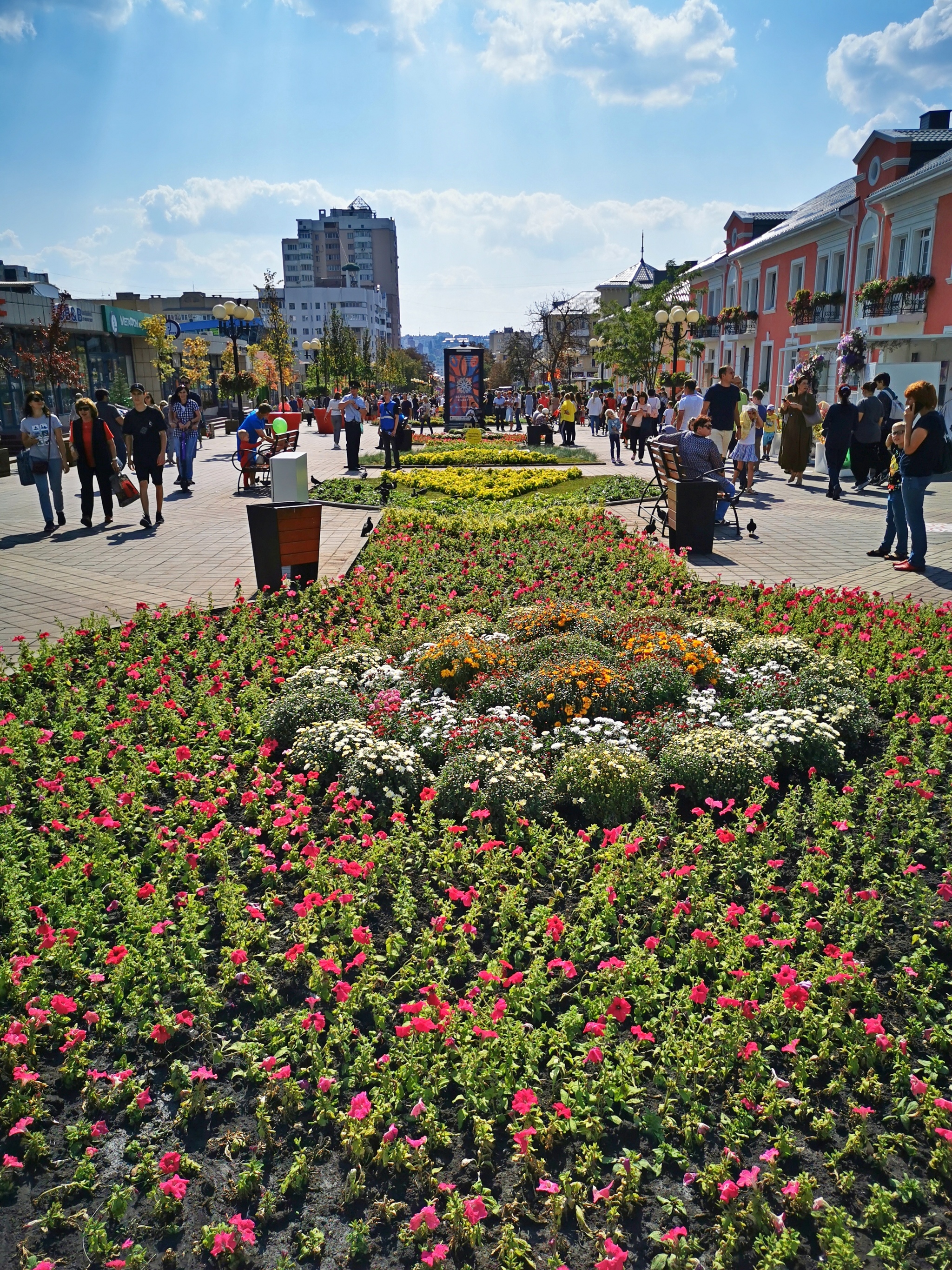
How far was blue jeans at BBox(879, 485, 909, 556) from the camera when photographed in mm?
9773

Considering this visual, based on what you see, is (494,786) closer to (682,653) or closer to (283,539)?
(682,653)

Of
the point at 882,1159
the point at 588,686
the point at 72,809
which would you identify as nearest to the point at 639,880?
Answer: the point at 882,1159

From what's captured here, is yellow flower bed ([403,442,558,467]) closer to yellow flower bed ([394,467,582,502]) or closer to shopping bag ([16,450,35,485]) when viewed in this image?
yellow flower bed ([394,467,582,502])

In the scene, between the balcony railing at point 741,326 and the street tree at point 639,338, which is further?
the street tree at point 639,338

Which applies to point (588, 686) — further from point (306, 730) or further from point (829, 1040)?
point (829, 1040)

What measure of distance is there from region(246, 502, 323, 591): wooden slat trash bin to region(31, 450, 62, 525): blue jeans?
4.89 meters

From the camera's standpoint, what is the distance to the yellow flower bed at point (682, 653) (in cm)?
599

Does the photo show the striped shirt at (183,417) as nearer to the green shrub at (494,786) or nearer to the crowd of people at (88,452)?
the crowd of people at (88,452)

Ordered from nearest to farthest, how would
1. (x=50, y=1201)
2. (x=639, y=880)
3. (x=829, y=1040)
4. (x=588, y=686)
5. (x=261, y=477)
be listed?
(x=50, y=1201), (x=829, y=1040), (x=639, y=880), (x=588, y=686), (x=261, y=477)

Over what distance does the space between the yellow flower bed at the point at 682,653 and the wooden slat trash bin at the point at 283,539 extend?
12.3 feet

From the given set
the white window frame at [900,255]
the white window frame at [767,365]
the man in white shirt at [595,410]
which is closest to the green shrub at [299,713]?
the white window frame at [900,255]

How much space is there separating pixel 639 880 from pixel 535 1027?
881mm

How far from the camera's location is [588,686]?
5.57m

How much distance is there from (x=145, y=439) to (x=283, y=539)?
5061mm
